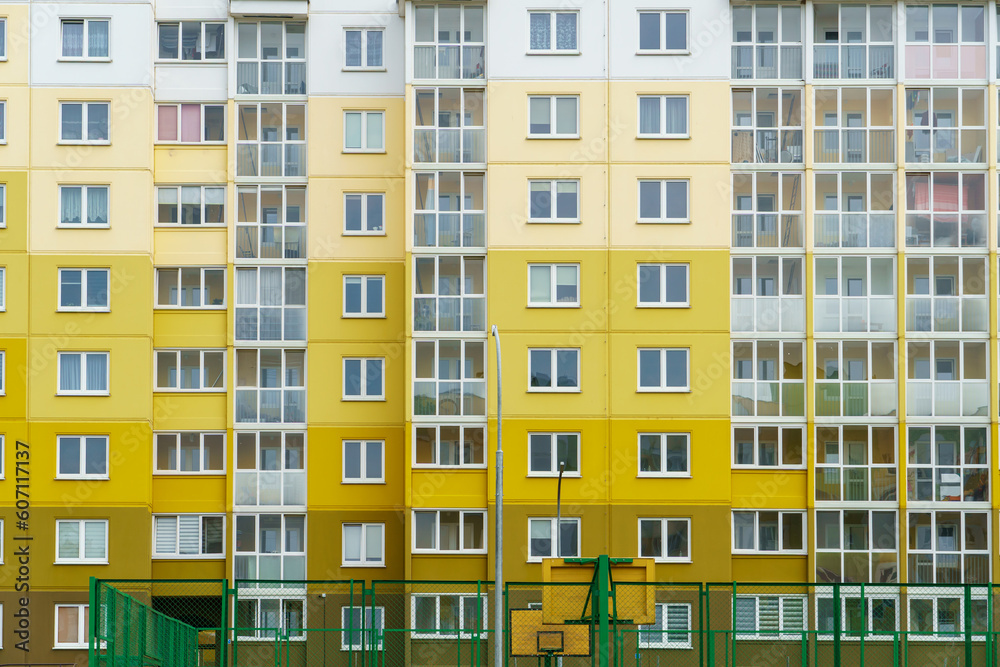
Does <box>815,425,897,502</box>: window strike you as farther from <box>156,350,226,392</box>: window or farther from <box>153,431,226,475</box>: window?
<box>156,350,226,392</box>: window

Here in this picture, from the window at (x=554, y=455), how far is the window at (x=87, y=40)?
1603 centimetres

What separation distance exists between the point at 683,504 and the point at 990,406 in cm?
856

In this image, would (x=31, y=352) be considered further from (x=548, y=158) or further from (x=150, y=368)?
(x=548, y=158)

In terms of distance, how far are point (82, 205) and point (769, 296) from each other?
19.0 metres

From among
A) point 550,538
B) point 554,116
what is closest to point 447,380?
point 550,538

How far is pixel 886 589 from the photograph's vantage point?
3806cm

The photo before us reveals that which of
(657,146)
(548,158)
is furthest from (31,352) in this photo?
(657,146)

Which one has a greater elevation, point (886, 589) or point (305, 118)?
point (305, 118)

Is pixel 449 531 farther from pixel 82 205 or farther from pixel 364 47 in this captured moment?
pixel 364 47

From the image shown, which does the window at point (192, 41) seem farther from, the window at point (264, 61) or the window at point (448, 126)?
the window at point (448, 126)

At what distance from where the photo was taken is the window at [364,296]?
133ft

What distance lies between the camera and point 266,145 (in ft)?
134

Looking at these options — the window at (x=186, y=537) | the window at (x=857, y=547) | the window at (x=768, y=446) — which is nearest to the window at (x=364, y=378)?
the window at (x=186, y=537)

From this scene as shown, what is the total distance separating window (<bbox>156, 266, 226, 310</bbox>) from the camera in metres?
40.5
